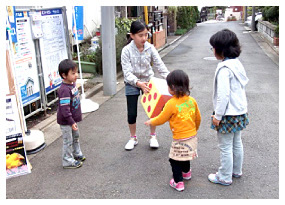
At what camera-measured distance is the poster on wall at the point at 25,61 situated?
15.5ft

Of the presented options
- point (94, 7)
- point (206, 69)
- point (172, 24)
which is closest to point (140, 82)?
point (206, 69)

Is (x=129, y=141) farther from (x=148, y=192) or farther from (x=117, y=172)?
(x=148, y=192)

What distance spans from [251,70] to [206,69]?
143cm

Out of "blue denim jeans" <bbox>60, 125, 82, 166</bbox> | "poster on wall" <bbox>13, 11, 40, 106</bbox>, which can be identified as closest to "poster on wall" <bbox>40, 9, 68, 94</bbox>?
"poster on wall" <bbox>13, 11, 40, 106</bbox>

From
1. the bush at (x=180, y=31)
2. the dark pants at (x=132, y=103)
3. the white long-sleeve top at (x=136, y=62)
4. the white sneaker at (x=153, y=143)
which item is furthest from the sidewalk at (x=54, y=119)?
the bush at (x=180, y=31)

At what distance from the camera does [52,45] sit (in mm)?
5645

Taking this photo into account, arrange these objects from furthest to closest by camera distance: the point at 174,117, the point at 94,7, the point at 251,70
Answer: the point at 94,7 < the point at 251,70 < the point at 174,117

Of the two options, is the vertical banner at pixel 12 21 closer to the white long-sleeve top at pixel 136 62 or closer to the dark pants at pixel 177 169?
the white long-sleeve top at pixel 136 62

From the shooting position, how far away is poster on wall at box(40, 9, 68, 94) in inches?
212

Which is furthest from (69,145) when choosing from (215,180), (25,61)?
(25,61)

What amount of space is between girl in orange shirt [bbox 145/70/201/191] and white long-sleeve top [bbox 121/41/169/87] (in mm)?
865

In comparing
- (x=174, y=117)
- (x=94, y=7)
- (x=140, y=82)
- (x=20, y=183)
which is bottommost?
(x=20, y=183)

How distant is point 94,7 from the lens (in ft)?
39.5

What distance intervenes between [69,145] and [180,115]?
1.49m
